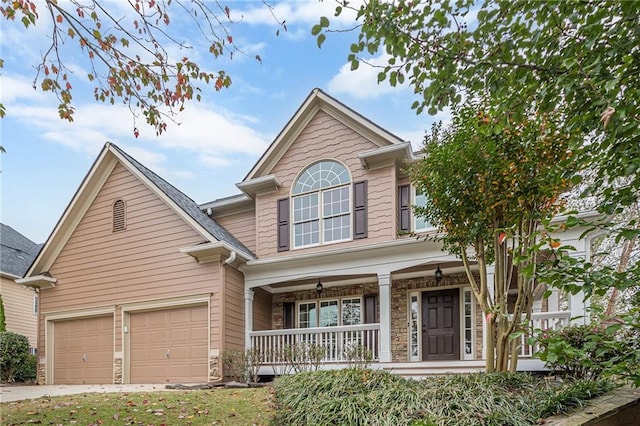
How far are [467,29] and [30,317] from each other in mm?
22224

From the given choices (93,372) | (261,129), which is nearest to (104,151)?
(261,129)

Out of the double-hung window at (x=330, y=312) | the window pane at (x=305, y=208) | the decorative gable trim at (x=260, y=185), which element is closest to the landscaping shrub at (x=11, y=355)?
the decorative gable trim at (x=260, y=185)

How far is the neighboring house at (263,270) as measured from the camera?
10.7m

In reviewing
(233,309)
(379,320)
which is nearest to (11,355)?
(233,309)

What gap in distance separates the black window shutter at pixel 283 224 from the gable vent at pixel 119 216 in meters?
4.32

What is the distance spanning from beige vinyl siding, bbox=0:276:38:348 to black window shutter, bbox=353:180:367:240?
15.9m

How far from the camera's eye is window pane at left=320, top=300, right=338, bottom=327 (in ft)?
40.4

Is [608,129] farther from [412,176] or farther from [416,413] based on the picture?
[412,176]

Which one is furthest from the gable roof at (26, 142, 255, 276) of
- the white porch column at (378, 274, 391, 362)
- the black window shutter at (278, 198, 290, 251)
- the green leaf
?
the green leaf

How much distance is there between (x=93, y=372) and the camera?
39.8 ft

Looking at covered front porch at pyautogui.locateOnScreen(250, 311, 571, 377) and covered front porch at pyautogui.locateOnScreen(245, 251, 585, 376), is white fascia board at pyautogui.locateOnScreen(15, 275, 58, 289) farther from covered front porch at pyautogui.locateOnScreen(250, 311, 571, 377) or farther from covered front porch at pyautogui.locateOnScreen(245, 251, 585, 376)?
covered front porch at pyautogui.locateOnScreen(250, 311, 571, 377)

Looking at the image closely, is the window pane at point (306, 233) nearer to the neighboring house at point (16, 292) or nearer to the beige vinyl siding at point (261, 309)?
the beige vinyl siding at point (261, 309)

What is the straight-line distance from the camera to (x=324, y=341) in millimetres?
10742

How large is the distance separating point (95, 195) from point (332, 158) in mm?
6983
